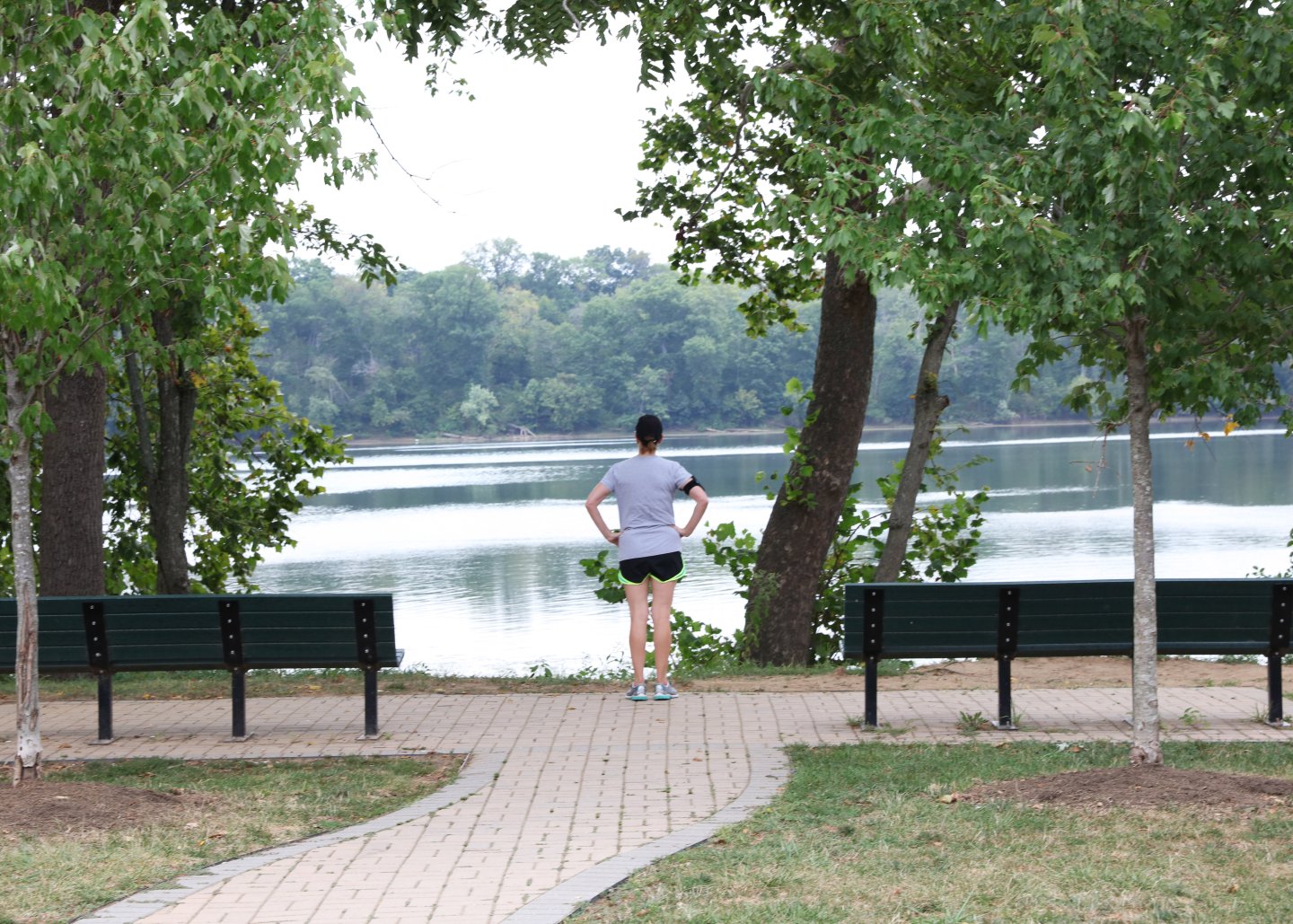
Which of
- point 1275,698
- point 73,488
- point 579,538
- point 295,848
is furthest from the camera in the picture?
point 579,538

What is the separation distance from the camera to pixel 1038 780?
21.3ft

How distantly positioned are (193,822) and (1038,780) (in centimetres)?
339

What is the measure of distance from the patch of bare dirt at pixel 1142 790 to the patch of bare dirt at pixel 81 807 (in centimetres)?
319

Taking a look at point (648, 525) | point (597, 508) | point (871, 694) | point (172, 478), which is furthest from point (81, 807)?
point (172, 478)

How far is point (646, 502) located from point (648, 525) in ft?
0.48

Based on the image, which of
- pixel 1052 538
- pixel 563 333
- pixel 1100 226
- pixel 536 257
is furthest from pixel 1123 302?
pixel 536 257

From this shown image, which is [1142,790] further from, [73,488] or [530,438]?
[530,438]

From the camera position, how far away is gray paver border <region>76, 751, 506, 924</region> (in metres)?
4.97

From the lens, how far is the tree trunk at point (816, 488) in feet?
41.8

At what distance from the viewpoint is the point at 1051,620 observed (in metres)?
8.10

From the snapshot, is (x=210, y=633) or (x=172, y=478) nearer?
(x=210, y=633)

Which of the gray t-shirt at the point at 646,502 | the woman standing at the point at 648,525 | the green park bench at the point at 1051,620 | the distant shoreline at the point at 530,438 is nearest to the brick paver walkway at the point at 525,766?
the green park bench at the point at 1051,620

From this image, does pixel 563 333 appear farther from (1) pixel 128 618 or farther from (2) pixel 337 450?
(1) pixel 128 618

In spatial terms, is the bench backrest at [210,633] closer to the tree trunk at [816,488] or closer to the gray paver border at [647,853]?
the gray paver border at [647,853]
